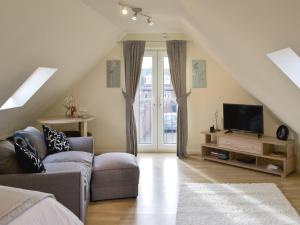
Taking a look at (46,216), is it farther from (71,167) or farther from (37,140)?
(37,140)

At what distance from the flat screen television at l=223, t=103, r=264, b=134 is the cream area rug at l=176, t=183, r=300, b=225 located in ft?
3.79

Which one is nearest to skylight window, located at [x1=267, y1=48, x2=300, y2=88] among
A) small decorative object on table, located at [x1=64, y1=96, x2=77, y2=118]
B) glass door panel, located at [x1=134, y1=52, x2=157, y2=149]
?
glass door panel, located at [x1=134, y1=52, x2=157, y2=149]

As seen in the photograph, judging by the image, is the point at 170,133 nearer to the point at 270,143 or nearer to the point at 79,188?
the point at 270,143

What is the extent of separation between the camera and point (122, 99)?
19.5 feet

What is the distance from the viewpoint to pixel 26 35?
107 inches

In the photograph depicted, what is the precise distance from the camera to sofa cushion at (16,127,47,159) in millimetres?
3829

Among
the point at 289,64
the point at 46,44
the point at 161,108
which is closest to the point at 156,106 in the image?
the point at 161,108

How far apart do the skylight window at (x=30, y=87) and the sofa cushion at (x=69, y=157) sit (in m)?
0.98

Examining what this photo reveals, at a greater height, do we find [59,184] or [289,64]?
[289,64]

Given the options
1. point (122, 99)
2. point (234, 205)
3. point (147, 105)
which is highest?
point (122, 99)

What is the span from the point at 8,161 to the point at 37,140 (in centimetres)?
105

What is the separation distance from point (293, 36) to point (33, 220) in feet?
5.66

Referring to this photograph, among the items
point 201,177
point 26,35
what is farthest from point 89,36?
point 201,177

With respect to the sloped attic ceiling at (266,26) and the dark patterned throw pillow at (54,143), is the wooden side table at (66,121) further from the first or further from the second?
the sloped attic ceiling at (266,26)
